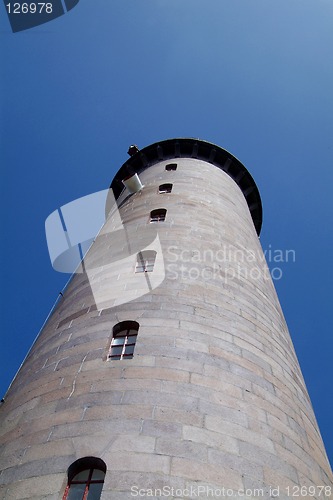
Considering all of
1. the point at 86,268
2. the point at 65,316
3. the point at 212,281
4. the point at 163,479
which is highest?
the point at 86,268

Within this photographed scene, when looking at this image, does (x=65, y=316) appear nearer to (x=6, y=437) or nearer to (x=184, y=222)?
(x=6, y=437)

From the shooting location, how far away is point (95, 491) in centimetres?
584

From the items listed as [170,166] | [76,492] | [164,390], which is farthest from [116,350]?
[170,166]

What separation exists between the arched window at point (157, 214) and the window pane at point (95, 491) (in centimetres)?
884

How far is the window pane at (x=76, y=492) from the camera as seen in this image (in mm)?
5773

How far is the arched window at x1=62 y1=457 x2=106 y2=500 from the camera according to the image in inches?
228

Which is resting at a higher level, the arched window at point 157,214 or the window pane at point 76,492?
the arched window at point 157,214

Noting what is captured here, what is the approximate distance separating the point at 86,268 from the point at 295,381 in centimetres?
604

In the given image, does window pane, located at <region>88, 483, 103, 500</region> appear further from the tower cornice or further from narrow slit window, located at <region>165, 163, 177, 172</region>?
the tower cornice

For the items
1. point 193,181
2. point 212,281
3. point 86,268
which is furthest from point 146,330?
point 193,181

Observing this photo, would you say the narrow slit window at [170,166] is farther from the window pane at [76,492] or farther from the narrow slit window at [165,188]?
the window pane at [76,492]

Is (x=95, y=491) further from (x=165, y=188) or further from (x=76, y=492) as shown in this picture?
(x=165, y=188)

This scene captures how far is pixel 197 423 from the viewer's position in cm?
648

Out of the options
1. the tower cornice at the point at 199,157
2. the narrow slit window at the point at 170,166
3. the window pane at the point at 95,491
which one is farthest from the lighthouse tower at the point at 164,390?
the tower cornice at the point at 199,157
